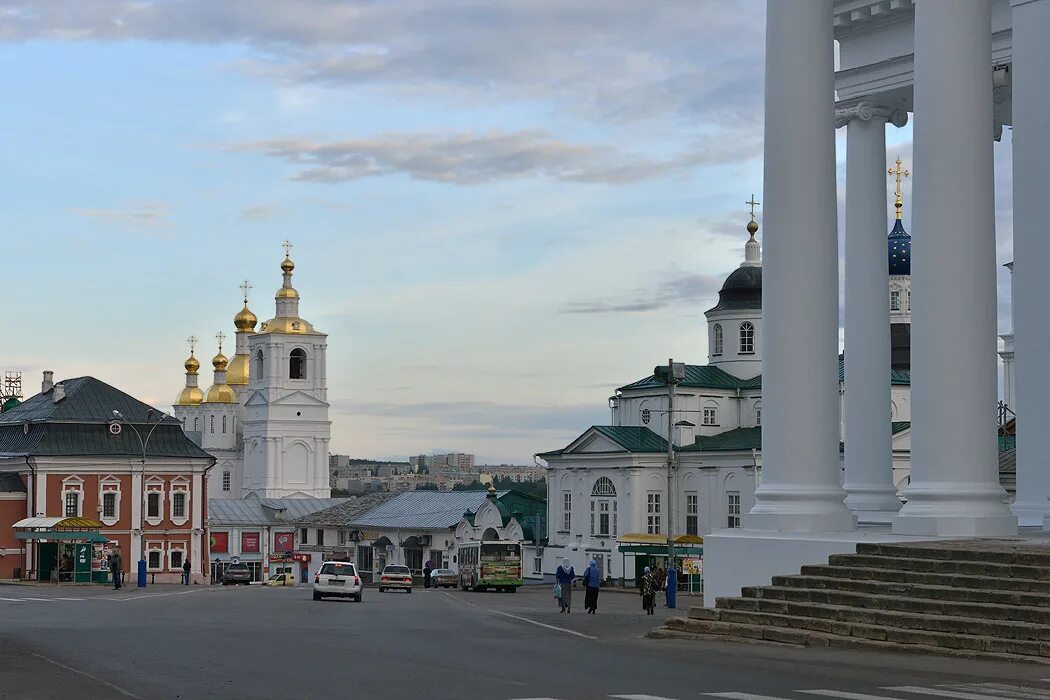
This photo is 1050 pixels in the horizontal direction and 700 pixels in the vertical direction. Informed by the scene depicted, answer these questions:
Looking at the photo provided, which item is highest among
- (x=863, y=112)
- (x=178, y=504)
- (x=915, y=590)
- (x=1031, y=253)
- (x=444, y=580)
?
(x=863, y=112)

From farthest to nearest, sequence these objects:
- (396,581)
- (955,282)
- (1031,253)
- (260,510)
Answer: (260,510)
(396,581)
(1031,253)
(955,282)

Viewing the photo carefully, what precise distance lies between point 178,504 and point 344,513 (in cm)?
5038

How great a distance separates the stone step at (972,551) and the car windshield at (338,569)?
95.7 feet

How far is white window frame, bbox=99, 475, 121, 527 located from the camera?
9769 centimetres

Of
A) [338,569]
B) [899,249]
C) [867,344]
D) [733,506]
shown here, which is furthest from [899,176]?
[867,344]

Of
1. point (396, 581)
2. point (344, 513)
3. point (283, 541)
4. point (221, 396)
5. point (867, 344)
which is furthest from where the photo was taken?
point (221, 396)

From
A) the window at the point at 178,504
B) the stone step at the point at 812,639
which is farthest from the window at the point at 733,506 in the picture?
the stone step at the point at 812,639

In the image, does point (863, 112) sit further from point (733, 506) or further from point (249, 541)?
point (249, 541)

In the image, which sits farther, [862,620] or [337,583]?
[337,583]

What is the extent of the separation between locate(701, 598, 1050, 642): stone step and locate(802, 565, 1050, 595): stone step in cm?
68

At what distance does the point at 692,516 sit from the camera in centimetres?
10981

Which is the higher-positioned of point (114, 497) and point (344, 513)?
point (114, 497)

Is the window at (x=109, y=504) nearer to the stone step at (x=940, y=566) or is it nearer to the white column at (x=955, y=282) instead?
the stone step at (x=940, y=566)

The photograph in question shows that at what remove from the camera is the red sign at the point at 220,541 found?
6132 inches
